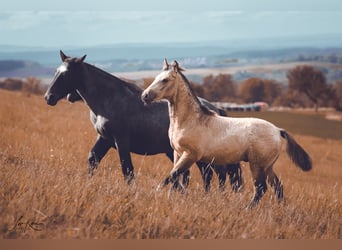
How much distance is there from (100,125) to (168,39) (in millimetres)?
793

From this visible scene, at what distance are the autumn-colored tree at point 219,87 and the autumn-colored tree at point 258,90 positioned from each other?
0.08m

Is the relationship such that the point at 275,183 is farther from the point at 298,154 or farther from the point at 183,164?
the point at 183,164

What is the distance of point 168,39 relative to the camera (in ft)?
11.7

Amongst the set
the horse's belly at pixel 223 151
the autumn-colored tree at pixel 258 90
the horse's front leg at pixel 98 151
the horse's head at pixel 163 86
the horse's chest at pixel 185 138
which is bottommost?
the horse's front leg at pixel 98 151

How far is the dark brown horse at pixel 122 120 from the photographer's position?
3139 millimetres

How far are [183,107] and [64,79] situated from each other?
68cm

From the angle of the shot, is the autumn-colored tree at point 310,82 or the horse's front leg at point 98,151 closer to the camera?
the horse's front leg at point 98,151

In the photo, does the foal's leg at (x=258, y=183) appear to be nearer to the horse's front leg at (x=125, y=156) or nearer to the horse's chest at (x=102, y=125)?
the horse's front leg at (x=125, y=156)

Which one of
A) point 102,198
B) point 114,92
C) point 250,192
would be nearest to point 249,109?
point 250,192

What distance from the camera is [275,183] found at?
3.09 meters
